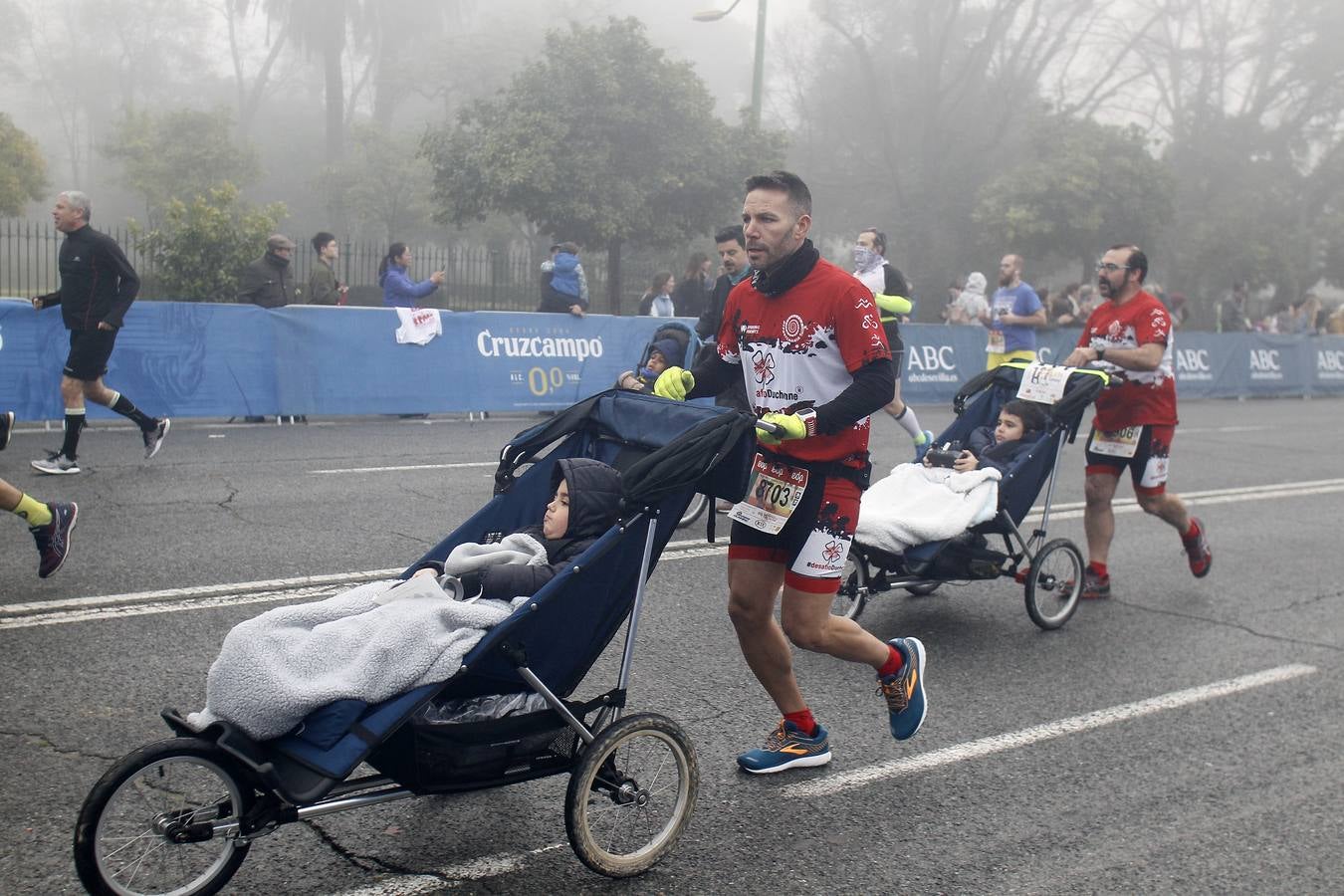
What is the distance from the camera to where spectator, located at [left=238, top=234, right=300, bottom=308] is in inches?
499

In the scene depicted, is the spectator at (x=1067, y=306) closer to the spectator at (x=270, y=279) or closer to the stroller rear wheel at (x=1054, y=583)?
the spectator at (x=270, y=279)

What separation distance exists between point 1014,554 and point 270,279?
Result: 8869 mm

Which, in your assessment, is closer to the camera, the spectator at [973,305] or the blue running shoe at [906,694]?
the blue running shoe at [906,694]

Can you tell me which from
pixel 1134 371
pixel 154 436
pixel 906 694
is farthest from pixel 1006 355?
pixel 906 694

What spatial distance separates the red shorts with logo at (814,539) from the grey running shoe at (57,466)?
6.78 meters

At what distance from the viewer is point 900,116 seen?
41.8 metres

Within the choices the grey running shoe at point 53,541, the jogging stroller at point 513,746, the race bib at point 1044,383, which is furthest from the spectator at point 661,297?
the jogging stroller at point 513,746

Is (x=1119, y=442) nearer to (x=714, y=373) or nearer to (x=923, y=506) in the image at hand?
(x=923, y=506)

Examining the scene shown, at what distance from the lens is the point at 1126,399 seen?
23.1 ft

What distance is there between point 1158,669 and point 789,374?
289cm

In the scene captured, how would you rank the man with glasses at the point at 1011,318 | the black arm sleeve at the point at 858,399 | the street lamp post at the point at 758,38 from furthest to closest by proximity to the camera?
the street lamp post at the point at 758,38 < the man with glasses at the point at 1011,318 < the black arm sleeve at the point at 858,399

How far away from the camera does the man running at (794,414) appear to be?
4.02 meters

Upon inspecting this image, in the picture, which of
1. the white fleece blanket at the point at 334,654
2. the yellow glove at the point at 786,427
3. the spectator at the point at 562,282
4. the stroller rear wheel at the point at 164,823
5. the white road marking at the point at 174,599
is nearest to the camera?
the stroller rear wheel at the point at 164,823

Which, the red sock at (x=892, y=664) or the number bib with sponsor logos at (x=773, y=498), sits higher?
the number bib with sponsor logos at (x=773, y=498)
